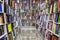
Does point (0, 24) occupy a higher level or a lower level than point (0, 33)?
higher

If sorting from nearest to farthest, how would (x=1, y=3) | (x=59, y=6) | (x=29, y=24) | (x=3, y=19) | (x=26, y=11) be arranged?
(x=59, y=6)
(x=1, y=3)
(x=3, y=19)
(x=26, y=11)
(x=29, y=24)

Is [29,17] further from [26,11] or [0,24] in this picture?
[0,24]

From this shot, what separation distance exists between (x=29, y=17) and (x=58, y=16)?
6444mm

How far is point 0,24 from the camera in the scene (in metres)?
2.31

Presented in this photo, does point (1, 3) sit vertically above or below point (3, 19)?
above

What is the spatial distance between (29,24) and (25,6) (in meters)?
1.44

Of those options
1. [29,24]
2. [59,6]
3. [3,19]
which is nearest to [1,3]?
[3,19]

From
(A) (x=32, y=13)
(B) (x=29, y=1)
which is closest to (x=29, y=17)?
(A) (x=32, y=13)

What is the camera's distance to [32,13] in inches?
338

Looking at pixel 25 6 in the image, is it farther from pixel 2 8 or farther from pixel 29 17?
pixel 2 8

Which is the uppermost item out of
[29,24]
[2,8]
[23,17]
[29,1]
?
[29,1]

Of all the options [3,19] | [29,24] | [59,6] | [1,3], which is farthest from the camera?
[29,24]

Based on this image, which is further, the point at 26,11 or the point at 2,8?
the point at 26,11

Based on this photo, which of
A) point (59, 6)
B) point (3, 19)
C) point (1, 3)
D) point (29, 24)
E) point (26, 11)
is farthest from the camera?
point (29, 24)
